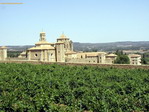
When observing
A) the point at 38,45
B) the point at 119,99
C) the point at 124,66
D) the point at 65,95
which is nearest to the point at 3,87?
the point at 65,95

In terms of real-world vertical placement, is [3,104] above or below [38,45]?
below

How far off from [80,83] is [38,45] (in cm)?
3431

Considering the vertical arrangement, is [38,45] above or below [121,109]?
above

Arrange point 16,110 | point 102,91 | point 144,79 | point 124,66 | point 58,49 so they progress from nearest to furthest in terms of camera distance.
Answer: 1. point 16,110
2. point 102,91
3. point 144,79
4. point 124,66
5. point 58,49

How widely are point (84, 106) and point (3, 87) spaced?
6.38 meters

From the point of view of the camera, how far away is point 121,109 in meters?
11.9

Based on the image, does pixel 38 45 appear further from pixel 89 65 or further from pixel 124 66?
pixel 124 66

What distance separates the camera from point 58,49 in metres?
46.2

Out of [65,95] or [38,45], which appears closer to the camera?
[65,95]

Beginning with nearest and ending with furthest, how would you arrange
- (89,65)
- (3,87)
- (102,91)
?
(102,91) → (3,87) → (89,65)

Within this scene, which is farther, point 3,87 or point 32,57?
point 32,57

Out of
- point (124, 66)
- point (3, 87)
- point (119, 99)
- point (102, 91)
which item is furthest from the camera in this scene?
point (124, 66)

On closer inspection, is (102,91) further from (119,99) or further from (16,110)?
(16,110)

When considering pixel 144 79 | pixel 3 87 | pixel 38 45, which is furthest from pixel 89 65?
pixel 38 45
